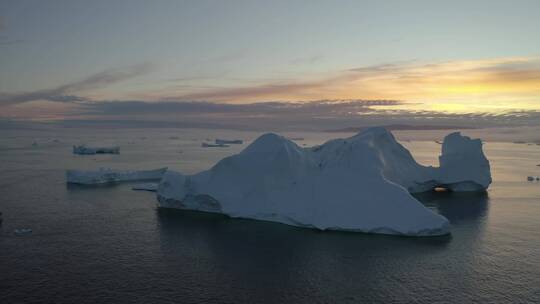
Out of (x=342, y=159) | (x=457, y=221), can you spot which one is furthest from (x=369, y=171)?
(x=457, y=221)

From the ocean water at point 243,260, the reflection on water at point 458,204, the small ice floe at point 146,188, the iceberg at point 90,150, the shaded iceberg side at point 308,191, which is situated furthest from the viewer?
the iceberg at point 90,150

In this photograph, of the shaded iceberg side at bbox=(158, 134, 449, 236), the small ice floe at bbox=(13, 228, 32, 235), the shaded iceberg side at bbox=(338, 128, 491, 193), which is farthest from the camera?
the shaded iceberg side at bbox=(338, 128, 491, 193)

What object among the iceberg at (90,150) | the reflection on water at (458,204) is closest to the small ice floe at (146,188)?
the reflection on water at (458,204)

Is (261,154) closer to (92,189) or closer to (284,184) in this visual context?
(284,184)

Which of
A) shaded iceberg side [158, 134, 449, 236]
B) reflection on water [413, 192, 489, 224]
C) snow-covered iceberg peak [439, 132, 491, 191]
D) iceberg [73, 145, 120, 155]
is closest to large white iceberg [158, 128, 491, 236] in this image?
shaded iceberg side [158, 134, 449, 236]

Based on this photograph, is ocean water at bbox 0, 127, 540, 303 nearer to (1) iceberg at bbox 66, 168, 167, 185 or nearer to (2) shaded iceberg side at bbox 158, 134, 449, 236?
(2) shaded iceberg side at bbox 158, 134, 449, 236

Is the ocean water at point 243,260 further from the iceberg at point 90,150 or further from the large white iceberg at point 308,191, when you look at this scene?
the iceberg at point 90,150

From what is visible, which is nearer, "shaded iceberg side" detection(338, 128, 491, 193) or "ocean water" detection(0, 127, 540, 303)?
"ocean water" detection(0, 127, 540, 303)

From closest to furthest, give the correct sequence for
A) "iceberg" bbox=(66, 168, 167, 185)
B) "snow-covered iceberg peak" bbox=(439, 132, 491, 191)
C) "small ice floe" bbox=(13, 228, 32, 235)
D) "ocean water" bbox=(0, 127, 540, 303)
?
"ocean water" bbox=(0, 127, 540, 303), "small ice floe" bbox=(13, 228, 32, 235), "snow-covered iceberg peak" bbox=(439, 132, 491, 191), "iceberg" bbox=(66, 168, 167, 185)
